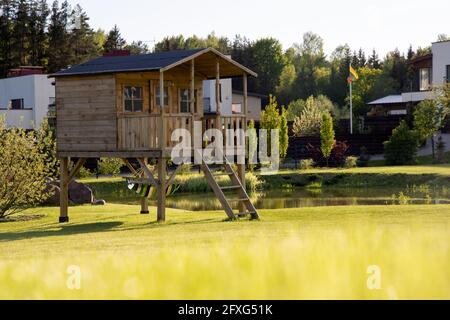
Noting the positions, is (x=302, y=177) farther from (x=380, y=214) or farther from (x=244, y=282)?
(x=244, y=282)

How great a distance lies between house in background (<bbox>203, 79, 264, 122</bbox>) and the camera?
59.1 metres

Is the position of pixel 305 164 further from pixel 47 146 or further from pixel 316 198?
pixel 47 146

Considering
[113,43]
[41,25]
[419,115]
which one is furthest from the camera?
[113,43]

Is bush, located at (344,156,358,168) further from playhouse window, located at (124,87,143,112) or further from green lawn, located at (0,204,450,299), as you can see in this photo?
green lawn, located at (0,204,450,299)

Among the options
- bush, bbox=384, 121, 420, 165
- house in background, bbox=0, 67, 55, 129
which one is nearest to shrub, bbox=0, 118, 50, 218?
bush, bbox=384, 121, 420, 165

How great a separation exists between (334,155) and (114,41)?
1587 inches

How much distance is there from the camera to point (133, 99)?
81.1ft

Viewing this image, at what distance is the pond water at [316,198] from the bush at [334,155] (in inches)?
350

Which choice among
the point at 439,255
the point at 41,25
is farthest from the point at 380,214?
the point at 41,25

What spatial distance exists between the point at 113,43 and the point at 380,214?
6350 cm

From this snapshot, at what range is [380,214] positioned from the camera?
74.3 feet

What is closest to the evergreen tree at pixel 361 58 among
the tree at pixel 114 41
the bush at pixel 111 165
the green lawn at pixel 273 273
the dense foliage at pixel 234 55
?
the dense foliage at pixel 234 55

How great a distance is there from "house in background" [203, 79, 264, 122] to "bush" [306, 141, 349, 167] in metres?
7.40

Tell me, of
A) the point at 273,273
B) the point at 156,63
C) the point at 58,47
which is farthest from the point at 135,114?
the point at 58,47
